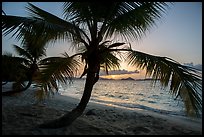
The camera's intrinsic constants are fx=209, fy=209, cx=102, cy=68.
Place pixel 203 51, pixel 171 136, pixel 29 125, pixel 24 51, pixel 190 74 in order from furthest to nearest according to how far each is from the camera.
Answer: pixel 24 51 < pixel 171 136 < pixel 29 125 < pixel 190 74 < pixel 203 51

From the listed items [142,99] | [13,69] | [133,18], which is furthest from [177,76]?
[142,99]

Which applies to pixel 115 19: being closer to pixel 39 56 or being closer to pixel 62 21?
pixel 62 21

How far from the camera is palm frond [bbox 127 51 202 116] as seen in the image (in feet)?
12.6

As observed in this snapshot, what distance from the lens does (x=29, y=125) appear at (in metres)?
4.62

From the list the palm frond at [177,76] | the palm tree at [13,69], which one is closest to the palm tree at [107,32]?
the palm frond at [177,76]

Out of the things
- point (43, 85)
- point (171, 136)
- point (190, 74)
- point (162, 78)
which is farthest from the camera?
point (43, 85)

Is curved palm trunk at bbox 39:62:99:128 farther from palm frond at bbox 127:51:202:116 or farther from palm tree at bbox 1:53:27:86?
palm tree at bbox 1:53:27:86

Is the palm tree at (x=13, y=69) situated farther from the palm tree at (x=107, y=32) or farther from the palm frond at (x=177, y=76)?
the palm frond at (x=177, y=76)

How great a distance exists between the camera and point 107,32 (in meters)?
4.83

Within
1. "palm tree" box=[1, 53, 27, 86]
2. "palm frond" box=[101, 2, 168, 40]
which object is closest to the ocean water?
"palm frond" box=[101, 2, 168, 40]

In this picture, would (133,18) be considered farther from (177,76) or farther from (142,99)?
(142,99)

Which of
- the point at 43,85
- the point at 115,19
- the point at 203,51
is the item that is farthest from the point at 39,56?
the point at 203,51

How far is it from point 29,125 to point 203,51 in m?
3.81

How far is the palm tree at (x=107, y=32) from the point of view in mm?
3955
